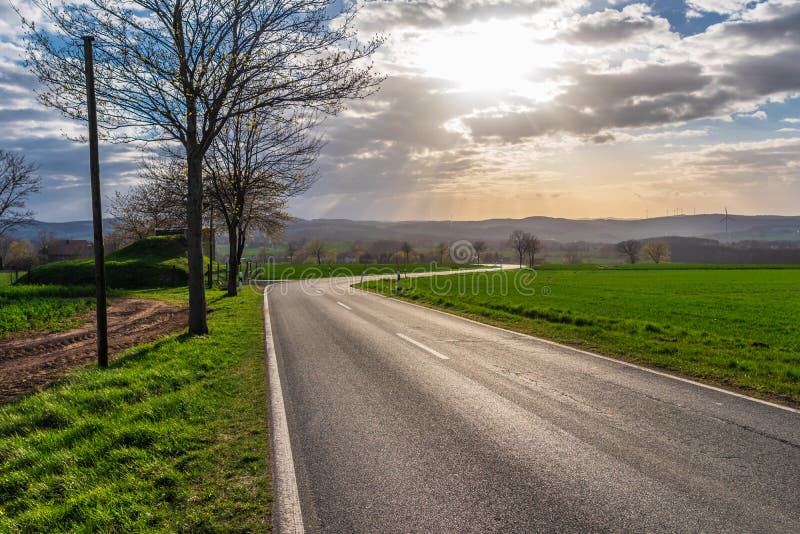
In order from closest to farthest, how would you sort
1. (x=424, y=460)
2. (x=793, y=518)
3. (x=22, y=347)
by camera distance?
(x=793, y=518), (x=424, y=460), (x=22, y=347)

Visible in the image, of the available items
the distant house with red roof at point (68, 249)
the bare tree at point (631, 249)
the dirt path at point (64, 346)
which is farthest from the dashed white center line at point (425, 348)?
the bare tree at point (631, 249)

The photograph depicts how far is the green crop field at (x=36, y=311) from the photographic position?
12773 mm

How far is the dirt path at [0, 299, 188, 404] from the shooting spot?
Result: 821 cm

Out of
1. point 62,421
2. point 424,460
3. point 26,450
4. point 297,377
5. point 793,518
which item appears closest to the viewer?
point 793,518

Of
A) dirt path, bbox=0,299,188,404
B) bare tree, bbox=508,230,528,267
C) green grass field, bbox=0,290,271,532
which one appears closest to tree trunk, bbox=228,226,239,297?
dirt path, bbox=0,299,188,404

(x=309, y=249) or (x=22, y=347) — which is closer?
(x=22, y=347)

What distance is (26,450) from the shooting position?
16.1ft

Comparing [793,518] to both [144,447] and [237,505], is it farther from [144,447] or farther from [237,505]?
[144,447]

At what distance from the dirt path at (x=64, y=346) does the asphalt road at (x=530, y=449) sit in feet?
14.9

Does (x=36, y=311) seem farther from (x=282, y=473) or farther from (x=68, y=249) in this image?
(x=68, y=249)

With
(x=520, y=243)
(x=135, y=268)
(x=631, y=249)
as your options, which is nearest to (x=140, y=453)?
(x=135, y=268)

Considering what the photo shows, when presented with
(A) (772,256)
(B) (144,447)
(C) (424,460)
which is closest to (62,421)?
(B) (144,447)

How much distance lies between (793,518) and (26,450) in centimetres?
748

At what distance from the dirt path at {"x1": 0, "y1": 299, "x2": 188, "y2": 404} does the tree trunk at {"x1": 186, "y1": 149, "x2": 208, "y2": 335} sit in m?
1.46
